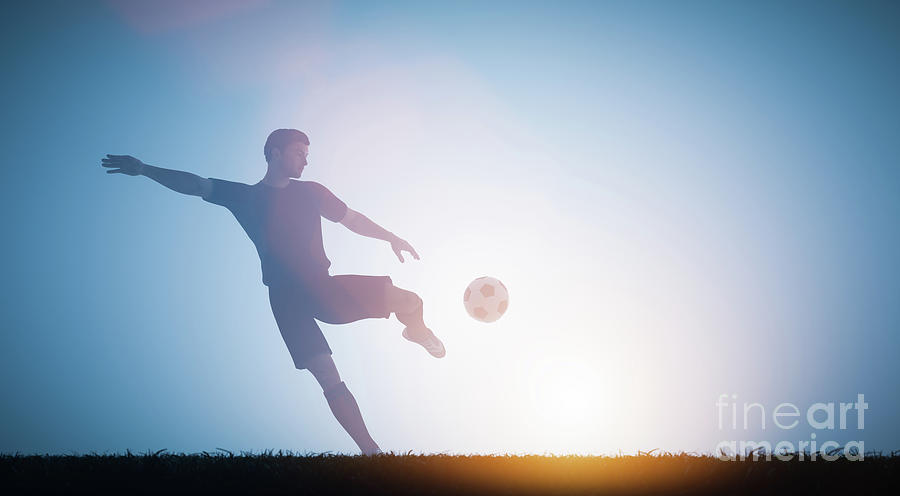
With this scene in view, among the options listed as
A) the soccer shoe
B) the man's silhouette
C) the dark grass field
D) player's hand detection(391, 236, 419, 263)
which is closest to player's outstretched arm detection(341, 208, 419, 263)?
player's hand detection(391, 236, 419, 263)

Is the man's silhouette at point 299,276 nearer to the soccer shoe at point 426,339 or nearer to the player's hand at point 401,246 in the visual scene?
the soccer shoe at point 426,339

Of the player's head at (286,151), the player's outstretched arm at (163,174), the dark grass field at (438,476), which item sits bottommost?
the dark grass field at (438,476)

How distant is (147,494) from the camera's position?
4.29 meters

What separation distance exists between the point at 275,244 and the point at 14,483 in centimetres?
651

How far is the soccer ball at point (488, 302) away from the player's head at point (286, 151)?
4.26m

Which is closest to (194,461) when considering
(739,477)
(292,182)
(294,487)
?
(294,487)

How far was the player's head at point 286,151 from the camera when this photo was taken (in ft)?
37.2

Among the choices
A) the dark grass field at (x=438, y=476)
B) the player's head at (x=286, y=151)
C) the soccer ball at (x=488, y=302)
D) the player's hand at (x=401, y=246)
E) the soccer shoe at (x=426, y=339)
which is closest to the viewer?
the dark grass field at (x=438, y=476)

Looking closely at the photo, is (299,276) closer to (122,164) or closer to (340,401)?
(340,401)

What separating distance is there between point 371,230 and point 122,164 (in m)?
4.62

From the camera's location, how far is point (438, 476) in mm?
4688

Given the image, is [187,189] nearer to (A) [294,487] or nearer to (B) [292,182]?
(B) [292,182]

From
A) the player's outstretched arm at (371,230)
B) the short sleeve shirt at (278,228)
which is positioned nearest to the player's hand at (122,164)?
the short sleeve shirt at (278,228)

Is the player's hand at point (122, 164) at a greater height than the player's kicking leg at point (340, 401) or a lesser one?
greater
